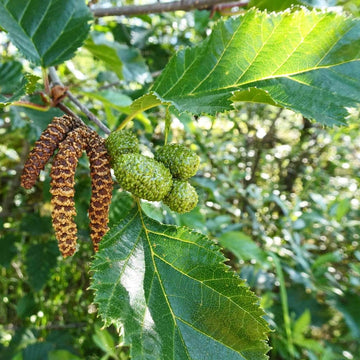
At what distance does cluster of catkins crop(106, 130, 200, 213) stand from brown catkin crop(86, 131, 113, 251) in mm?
25

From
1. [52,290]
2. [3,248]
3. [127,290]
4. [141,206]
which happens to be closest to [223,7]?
[141,206]

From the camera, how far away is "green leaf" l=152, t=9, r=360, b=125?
2.37ft

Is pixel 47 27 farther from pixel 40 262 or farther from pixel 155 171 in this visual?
pixel 40 262

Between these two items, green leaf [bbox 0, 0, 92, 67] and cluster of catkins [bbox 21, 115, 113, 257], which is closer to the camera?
cluster of catkins [bbox 21, 115, 113, 257]

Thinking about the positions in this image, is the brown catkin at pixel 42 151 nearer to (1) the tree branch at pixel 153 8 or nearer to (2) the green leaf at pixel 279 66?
(2) the green leaf at pixel 279 66

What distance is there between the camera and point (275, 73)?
79 centimetres

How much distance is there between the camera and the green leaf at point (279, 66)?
2.37 feet

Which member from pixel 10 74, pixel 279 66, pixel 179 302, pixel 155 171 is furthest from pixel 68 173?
pixel 10 74

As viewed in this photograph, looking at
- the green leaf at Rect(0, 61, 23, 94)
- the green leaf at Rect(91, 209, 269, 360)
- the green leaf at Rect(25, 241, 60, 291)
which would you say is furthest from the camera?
the green leaf at Rect(25, 241, 60, 291)

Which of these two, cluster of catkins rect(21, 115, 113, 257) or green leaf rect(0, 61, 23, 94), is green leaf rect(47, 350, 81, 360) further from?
green leaf rect(0, 61, 23, 94)

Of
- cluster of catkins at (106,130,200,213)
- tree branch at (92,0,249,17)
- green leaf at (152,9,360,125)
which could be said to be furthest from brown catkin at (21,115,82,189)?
tree branch at (92,0,249,17)

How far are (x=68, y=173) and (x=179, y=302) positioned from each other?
1.15ft

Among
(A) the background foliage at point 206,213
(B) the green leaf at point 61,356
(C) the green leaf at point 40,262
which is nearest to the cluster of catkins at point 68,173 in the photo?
(A) the background foliage at point 206,213

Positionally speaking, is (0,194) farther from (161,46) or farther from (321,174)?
(321,174)
